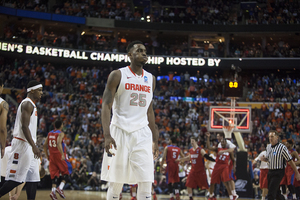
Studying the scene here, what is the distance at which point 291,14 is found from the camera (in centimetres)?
2838

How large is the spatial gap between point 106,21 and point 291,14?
14.4 m

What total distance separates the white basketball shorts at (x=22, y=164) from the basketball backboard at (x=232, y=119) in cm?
887

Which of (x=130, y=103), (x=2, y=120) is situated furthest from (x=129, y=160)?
(x=2, y=120)

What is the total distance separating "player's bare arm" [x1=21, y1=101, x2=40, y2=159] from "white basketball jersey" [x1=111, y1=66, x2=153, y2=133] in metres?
1.74

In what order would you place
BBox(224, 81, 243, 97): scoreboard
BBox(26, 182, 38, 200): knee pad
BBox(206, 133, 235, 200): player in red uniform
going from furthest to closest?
1. BBox(224, 81, 243, 97): scoreboard
2. BBox(206, 133, 235, 200): player in red uniform
3. BBox(26, 182, 38, 200): knee pad

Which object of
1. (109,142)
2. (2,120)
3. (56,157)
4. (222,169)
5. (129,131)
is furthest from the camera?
(222,169)

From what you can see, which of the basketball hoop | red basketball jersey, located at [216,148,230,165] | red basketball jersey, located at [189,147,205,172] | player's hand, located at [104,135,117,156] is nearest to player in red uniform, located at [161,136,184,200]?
red basketball jersey, located at [189,147,205,172]

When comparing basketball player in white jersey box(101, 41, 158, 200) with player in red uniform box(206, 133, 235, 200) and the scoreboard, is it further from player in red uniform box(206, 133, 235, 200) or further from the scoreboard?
the scoreboard

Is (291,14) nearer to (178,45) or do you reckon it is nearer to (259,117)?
(178,45)

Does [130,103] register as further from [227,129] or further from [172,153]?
[227,129]

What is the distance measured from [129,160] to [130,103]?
2.28ft

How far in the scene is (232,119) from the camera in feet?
43.9

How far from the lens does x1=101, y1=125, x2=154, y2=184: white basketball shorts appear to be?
4.24m

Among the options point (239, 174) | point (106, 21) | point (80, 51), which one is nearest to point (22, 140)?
point (239, 174)
